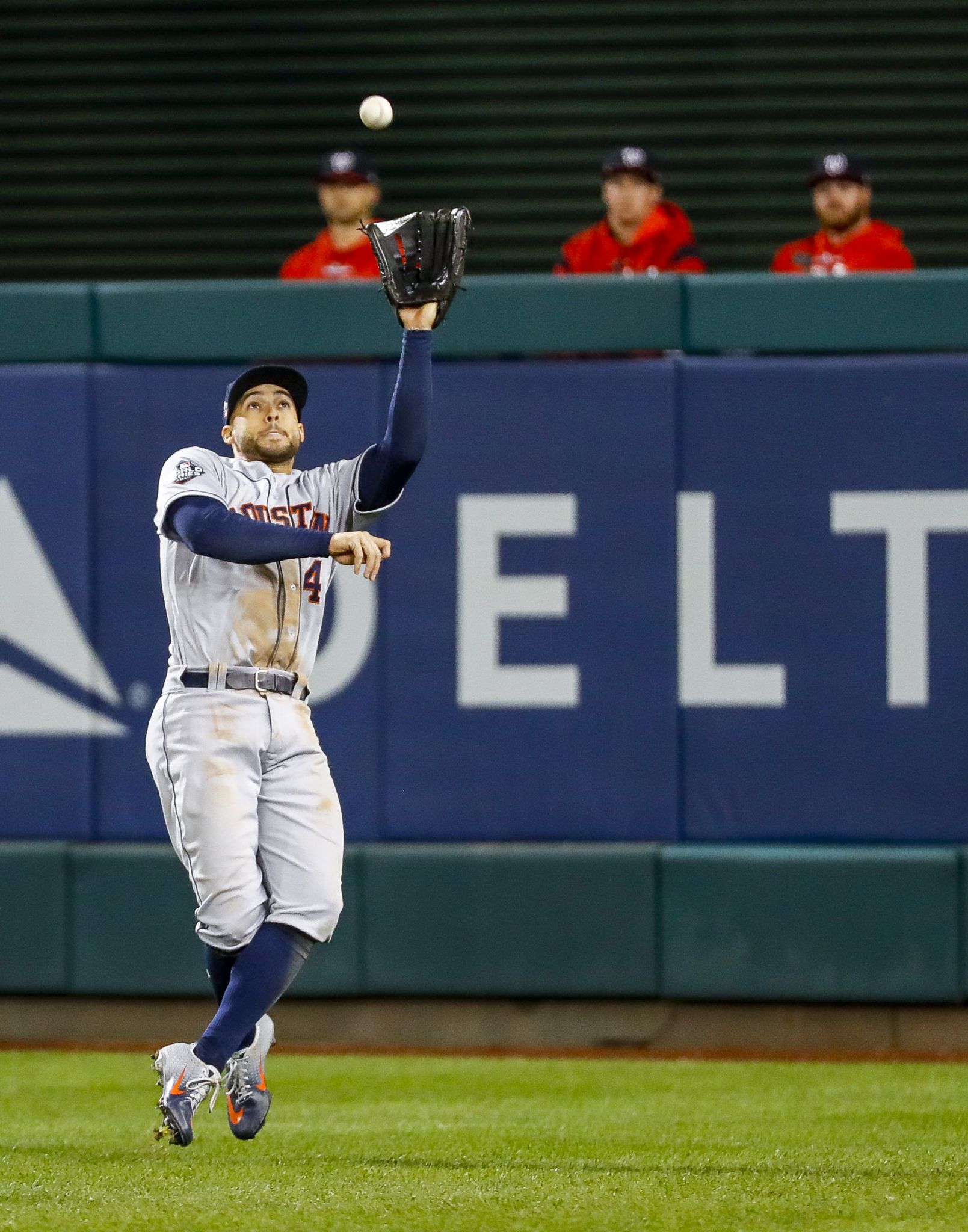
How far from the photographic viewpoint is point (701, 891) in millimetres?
6539

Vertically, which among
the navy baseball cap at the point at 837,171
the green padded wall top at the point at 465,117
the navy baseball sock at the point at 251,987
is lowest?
the navy baseball sock at the point at 251,987

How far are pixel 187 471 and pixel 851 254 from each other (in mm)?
3427

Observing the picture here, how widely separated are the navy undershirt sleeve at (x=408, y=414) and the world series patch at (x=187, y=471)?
400 mm

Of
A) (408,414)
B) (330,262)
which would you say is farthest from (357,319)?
(408,414)

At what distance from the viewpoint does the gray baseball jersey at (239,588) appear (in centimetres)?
443

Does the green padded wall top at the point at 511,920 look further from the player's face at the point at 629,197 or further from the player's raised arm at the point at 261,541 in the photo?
the player's raised arm at the point at 261,541

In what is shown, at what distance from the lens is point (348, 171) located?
7.22 metres

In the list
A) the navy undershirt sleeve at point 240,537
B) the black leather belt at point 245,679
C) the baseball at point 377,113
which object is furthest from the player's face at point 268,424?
the baseball at point 377,113

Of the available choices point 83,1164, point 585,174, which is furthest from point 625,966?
point 585,174

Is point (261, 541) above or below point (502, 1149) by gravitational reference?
above

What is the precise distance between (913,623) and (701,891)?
111cm

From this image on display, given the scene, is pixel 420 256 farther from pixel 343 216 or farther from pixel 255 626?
pixel 343 216

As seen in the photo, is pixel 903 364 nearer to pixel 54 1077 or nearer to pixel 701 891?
pixel 701 891

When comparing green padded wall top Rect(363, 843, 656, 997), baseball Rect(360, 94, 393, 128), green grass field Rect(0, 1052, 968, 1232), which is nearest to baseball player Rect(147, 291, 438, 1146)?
green grass field Rect(0, 1052, 968, 1232)
